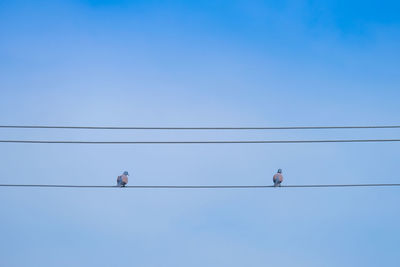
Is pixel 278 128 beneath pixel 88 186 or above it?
above

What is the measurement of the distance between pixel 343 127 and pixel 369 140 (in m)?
0.72

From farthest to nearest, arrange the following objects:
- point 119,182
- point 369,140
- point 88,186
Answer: point 119,182 < point 88,186 < point 369,140

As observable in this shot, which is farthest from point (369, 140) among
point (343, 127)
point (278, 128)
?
point (278, 128)

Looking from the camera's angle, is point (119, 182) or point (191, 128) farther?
point (119, 182)

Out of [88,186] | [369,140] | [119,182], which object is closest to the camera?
[369,140]

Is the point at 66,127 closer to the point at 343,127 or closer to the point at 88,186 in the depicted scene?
the point at 88,186

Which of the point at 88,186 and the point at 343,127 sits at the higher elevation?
the point at 343,127

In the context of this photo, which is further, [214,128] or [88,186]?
[88,186]

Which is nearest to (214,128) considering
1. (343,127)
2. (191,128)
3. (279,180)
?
(191,128)

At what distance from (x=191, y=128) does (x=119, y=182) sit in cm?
466

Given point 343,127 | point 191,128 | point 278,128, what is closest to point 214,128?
point 191,128

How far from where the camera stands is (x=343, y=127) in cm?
1608

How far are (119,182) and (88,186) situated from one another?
100 inches

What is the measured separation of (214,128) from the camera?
16.1m
